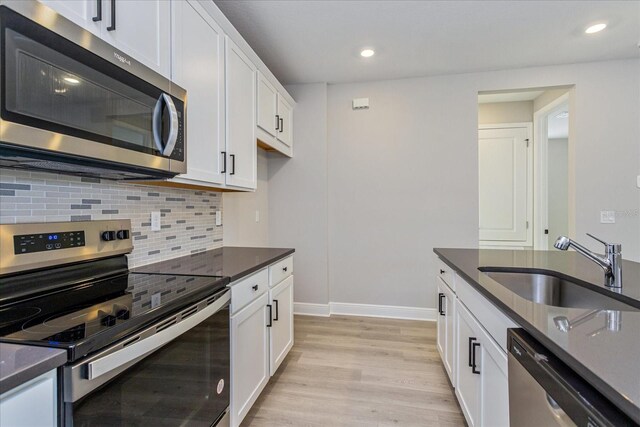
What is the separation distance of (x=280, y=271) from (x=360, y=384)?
3.12 feet

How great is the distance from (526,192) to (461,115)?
60.5 inches

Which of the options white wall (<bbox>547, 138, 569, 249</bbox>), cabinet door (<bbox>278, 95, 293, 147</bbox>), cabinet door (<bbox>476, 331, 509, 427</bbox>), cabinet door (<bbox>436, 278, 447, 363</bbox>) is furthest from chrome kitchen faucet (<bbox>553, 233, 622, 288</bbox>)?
white wall (<bbox>547, 138, 569, 249</bbox>)

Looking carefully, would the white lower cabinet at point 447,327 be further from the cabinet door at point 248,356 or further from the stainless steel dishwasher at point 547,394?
the cabinet door at point 248,356

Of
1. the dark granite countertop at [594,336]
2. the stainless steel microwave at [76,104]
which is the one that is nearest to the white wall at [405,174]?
the dark granite countertop at [594,336]

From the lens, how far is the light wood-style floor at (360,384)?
1.81 meters

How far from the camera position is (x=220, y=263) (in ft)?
5.95

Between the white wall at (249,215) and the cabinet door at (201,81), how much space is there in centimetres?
81

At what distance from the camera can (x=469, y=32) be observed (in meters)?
2.53

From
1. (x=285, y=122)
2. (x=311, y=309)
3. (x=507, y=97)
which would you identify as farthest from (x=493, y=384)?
(x=507, y=97)

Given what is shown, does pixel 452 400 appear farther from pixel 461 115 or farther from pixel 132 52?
pixel 461 115

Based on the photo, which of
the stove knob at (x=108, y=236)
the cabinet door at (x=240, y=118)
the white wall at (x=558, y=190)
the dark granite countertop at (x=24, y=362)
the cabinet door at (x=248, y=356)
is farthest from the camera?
the white wall at (x=558, y=190)

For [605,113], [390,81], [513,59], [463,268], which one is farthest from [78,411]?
[605,113]

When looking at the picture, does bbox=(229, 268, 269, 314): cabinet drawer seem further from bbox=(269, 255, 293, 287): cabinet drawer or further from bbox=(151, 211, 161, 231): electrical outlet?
bbox=(151, 211, 161, 231): electrical outlet

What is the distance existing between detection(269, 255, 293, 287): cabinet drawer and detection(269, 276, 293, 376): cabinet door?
4cm
